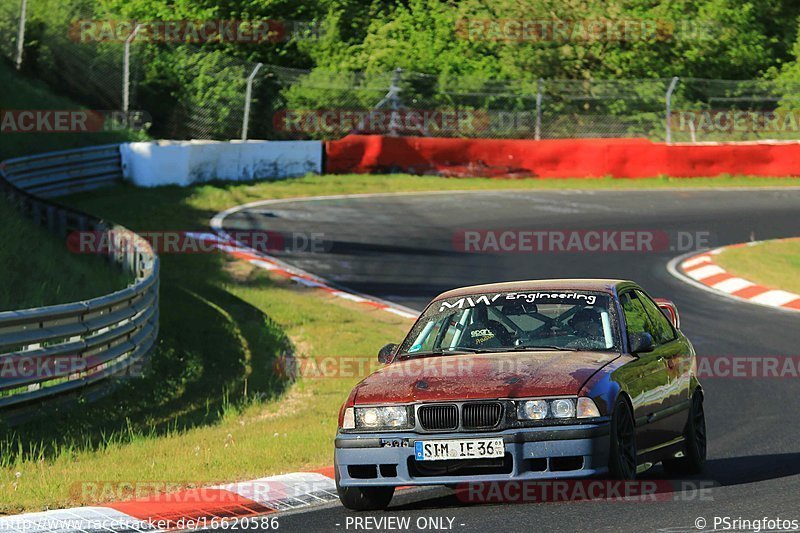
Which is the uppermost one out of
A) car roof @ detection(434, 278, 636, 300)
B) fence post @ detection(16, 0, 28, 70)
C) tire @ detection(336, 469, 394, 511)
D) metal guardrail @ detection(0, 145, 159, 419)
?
fence post @ detection(16, 0, 28, 70)

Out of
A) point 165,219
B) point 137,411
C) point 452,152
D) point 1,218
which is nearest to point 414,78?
point 452,152

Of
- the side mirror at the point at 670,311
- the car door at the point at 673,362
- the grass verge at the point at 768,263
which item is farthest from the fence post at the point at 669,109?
the car door at the point at 673,362

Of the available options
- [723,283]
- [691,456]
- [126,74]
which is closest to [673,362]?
[691,456]

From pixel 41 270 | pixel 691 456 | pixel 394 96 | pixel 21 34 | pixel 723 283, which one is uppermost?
pixel 21 34

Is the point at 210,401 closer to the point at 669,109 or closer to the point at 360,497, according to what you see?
the point at 360,497

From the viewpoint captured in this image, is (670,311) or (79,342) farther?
(79,342)

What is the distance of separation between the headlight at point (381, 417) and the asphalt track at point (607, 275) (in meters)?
0.49

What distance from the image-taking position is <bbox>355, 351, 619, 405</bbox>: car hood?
23.5 ft

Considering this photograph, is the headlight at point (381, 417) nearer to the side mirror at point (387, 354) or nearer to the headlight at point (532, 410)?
the headlight at point (532, 410)

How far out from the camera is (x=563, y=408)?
23.3 ft

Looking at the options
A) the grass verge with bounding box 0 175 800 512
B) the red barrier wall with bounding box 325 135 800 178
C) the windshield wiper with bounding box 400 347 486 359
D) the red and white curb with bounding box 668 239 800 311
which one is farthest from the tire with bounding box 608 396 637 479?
the red barrier wall with bounding box 325 135 800 178

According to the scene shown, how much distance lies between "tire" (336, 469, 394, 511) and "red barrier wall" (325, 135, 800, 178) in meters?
23.7

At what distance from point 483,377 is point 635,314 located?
6.08ft

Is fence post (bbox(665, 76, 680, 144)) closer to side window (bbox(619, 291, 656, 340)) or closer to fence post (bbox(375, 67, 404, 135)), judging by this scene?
fence post (bbox(375, 67, 404, 135))
